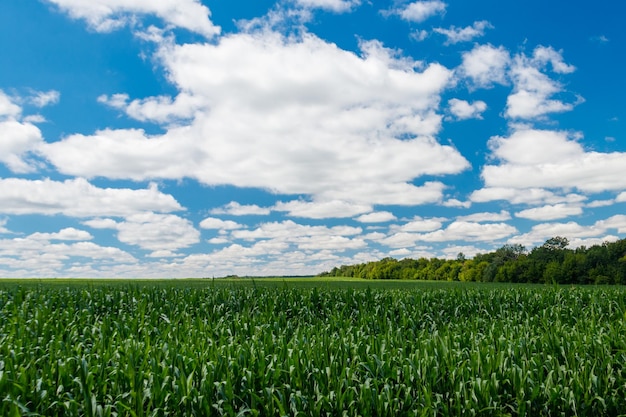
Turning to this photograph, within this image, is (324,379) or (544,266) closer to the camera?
(324,379)

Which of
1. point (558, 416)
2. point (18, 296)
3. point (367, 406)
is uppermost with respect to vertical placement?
point (18, 296)

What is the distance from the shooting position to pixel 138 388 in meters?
6.86

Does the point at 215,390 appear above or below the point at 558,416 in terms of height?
above

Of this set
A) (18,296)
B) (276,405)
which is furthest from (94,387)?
(18,296)

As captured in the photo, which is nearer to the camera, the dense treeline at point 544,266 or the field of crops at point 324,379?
the field of crops at point 324,379

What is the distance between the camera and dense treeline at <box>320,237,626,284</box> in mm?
47656

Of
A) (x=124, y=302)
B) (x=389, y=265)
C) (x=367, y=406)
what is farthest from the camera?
(x=389, y=265)

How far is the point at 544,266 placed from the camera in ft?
172

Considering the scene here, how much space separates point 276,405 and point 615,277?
48997 mm

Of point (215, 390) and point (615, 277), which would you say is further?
point (615, 277)

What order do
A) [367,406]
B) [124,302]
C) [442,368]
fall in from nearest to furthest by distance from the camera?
[367,406], [442,368], [124,302]

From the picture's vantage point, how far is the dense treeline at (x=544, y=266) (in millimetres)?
47656

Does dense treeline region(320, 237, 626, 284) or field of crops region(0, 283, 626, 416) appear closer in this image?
field of crops region(0, 283, 626, 416)

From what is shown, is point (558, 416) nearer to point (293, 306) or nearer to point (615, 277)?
point (293, 306)
